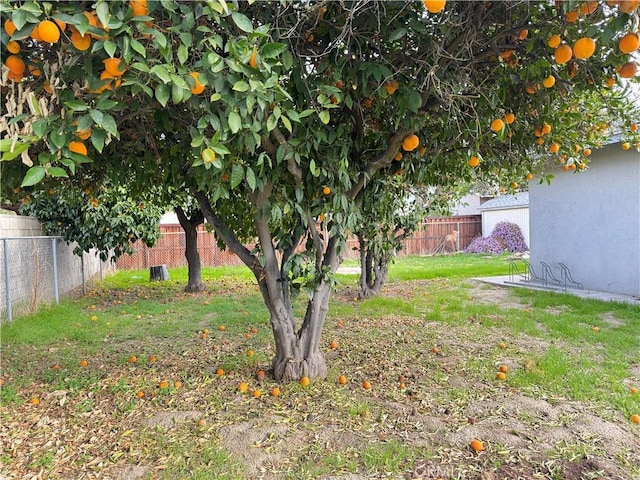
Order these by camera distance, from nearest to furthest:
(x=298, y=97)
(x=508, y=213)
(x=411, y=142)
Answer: (x=298, y=97), (x=411, y=142), (x=508, y=213)

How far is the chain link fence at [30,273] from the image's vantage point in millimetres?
6062

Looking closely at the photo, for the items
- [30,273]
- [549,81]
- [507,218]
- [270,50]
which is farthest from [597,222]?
[507,218]

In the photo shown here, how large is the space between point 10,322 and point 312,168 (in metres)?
5.49

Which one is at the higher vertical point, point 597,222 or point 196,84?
point 196,84

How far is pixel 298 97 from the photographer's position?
2.71 metres

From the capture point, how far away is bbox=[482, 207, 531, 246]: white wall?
19.6 m

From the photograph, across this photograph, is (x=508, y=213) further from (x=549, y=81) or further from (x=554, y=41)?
(x=554, y=41)

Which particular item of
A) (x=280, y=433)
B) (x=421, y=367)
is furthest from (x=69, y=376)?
(x=421, y=367)

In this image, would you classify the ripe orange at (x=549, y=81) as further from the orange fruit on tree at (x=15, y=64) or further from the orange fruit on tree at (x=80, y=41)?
the orange fruit on tree at (x=15, y=64)

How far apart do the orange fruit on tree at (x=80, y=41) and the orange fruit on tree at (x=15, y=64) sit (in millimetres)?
277

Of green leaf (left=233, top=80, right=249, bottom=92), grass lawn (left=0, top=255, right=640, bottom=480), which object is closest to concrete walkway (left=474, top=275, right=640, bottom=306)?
grass lawn (left=0, top=255, right=640, bottom=480)

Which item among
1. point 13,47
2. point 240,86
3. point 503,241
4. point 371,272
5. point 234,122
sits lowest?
point 371,272

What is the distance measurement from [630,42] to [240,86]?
75.1 inches

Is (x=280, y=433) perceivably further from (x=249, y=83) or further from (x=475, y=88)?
(x=475, y=88)
